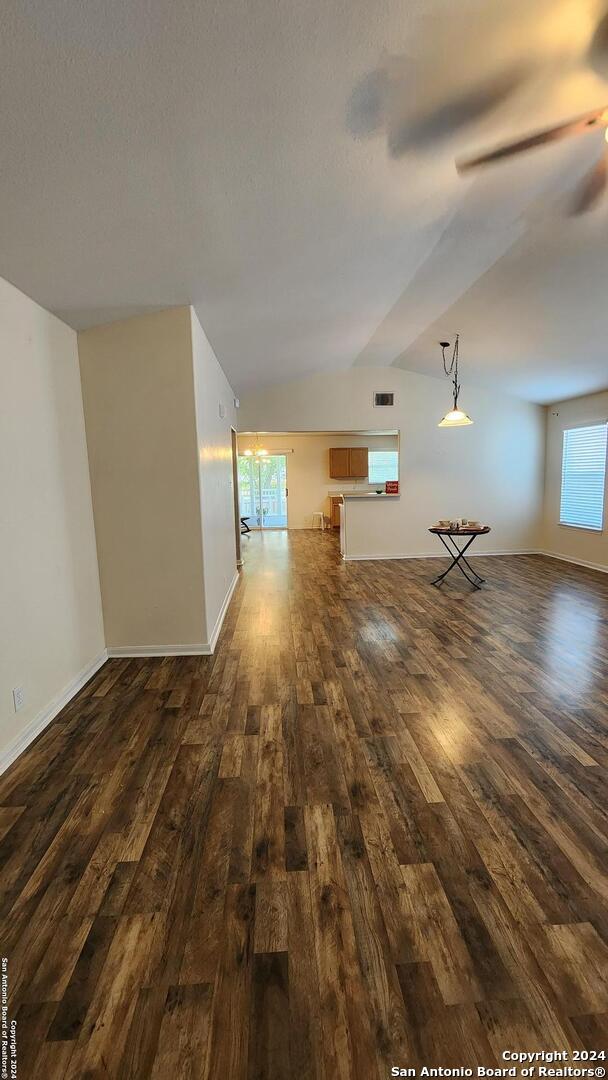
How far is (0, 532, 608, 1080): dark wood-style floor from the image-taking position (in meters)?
1.03

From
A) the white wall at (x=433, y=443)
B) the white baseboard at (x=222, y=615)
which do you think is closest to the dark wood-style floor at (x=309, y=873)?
the white baseboard at (x=222, y=615)

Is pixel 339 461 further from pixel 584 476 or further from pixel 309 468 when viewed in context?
pixel 584 476

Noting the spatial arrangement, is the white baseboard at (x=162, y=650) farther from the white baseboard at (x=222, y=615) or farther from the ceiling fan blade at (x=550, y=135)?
the ceiling fan blade at (x=550, y=135)

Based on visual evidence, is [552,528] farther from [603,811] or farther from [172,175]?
[172,175]

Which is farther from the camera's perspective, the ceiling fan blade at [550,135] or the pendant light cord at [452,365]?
the pendant light cord at [452,365]

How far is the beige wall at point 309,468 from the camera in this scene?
1088 centimetres

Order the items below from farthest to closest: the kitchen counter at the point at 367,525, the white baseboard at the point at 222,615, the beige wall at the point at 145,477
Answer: the kitchen counter at the point at 367,525 < the white baseboard at the point at 222,615 < the beige wall at the point at 145,477

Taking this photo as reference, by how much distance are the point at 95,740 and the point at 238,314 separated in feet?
10.0

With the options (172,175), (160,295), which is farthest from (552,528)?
(172,175)

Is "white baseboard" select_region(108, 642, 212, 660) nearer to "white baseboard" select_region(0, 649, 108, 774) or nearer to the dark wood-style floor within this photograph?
"white baseboard" select_region(0, 649, 108, 774)

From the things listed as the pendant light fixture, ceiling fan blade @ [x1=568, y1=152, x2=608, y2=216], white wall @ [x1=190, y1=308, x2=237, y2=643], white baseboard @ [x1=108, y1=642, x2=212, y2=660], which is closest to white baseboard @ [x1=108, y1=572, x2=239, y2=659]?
white baseboard @ [x1=108, y1=642, x2=212, y2=660]

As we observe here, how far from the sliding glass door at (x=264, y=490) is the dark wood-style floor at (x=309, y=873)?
27.8ft

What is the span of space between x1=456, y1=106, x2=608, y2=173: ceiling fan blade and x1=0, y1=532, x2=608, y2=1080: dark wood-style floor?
8.87ft

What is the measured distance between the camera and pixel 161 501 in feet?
10.5
